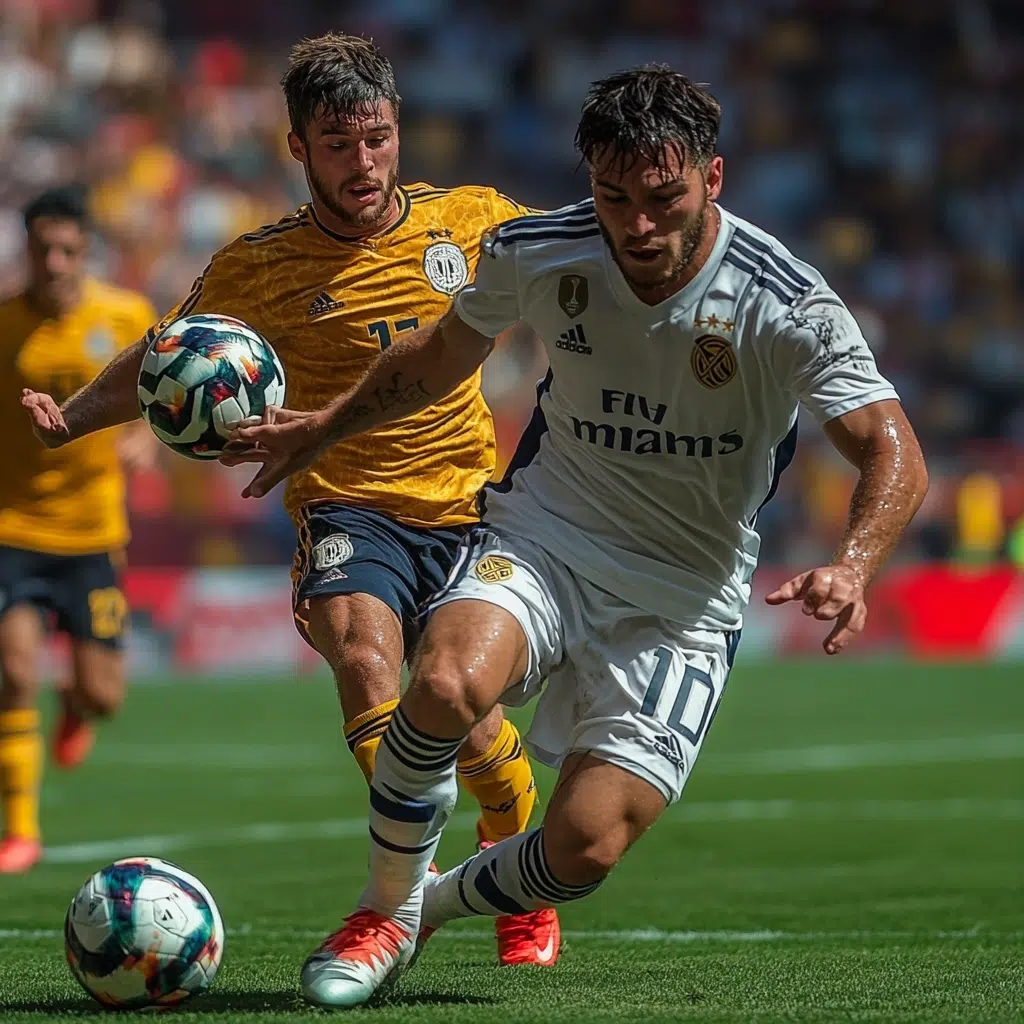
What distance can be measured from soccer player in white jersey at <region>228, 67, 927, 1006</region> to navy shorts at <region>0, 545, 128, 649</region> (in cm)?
489

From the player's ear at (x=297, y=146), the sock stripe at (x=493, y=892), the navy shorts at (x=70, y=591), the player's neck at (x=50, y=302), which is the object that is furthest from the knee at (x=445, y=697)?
the player's neck at (x=50, y=302)

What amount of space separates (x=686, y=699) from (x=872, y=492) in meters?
0.88

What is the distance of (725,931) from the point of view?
7.05 meters

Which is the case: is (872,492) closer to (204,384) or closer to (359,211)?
(204,384)

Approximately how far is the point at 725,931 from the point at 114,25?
21.4 m

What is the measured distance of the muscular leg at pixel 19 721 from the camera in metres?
9.70

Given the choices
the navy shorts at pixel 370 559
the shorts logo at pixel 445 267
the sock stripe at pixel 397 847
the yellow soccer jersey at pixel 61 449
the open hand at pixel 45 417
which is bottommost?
the yellow soccer jersey at pixel 61 449

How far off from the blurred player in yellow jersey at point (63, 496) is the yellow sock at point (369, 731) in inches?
170

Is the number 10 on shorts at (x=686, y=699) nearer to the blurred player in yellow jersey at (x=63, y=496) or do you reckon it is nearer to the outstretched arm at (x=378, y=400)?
the outstretched arm at (x=378, y=400)

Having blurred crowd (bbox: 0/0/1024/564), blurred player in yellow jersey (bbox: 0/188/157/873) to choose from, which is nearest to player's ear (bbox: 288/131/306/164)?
blurred player in yellow jersey (bbox: 0/188/157/873)

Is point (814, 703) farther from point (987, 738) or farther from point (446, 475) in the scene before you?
point (446, 475)

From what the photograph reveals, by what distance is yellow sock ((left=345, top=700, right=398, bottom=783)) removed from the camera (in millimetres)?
6055

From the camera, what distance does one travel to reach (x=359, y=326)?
679 cm

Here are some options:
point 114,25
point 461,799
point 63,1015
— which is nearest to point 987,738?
point 461,799
